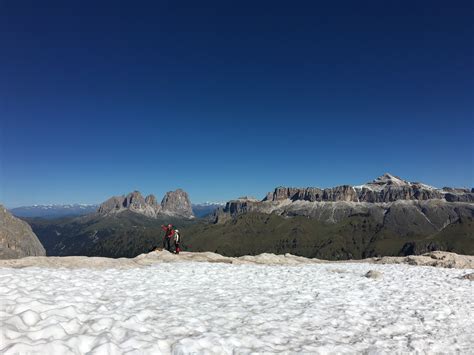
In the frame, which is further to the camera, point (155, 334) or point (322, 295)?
point (322, 295)

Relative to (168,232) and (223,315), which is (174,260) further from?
(223,315)

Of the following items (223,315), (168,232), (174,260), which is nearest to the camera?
(223,315)

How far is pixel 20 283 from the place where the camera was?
1616 centimetres

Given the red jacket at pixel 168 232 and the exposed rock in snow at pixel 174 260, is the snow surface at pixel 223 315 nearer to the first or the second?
the exposed rock in snow at pixel 174 260

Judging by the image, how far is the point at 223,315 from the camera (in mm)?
14172

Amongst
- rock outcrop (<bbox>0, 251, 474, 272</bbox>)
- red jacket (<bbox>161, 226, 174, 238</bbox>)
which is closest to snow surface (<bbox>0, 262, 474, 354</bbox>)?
rock outcrop (<bbox>0, 251, 474, 272</bbox>)

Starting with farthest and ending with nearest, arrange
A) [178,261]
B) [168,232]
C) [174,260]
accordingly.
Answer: [168,232]
[174,260]
[178,261]

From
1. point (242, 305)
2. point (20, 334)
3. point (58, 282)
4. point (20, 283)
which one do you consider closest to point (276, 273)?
point (242, 305)

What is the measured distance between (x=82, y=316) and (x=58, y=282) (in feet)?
22.9

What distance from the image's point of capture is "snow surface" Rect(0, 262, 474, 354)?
10.2 metres

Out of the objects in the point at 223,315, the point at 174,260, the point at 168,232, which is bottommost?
the point at 174,260

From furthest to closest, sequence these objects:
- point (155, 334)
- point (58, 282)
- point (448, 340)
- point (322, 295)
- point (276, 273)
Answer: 1. point (276, 273)
2. point (322, 295)
3. point (58, 282)
4. point (448, 340)
5. point (155, 334)

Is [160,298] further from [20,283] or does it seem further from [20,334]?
[20,334]

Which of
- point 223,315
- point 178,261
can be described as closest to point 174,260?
point 178,261
